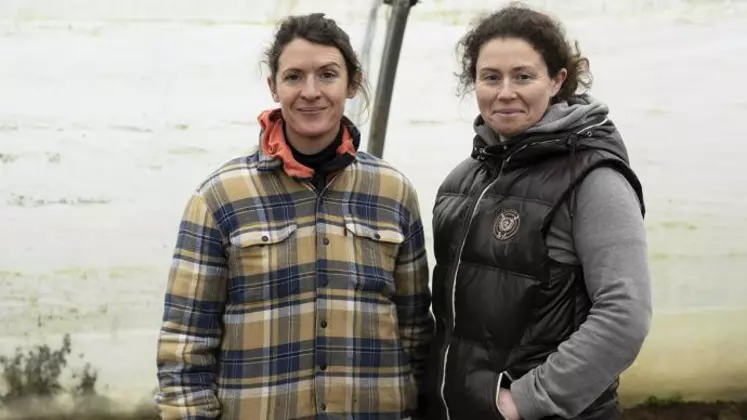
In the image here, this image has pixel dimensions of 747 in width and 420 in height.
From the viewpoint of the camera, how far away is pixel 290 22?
1.33 metres

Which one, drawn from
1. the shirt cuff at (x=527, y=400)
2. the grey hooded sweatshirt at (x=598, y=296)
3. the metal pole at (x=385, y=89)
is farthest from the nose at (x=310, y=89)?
the metal pole at (x=385, y=89)

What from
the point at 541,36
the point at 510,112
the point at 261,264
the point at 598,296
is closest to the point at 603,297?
the point at 598,296

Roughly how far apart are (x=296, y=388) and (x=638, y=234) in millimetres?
610

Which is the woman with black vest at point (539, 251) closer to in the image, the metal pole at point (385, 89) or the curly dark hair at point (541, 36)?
the curly dark hair at point (541, 36)

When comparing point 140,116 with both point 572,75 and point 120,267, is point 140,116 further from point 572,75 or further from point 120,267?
point 572,75

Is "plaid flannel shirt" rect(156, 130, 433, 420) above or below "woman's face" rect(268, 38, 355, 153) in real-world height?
below

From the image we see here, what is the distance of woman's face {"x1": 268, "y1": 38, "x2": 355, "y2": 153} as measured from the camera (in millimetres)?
1287

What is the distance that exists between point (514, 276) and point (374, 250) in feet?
0.88

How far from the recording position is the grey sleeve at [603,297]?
1.11 m

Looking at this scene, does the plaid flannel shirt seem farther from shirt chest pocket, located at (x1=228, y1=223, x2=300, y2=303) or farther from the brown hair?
the brown hair

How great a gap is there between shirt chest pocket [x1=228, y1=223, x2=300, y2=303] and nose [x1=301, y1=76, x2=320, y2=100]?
228mm

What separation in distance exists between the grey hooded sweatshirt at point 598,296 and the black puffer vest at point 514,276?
2cm

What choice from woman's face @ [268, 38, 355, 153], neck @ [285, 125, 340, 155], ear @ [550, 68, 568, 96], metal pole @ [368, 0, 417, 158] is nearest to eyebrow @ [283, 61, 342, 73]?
woman's face @ [268, 38, 355, 153]

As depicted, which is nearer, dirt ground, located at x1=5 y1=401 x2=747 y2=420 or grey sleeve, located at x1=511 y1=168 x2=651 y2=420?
grey sleeve, located at x1=511 y1=168 x2=651 y2=420
